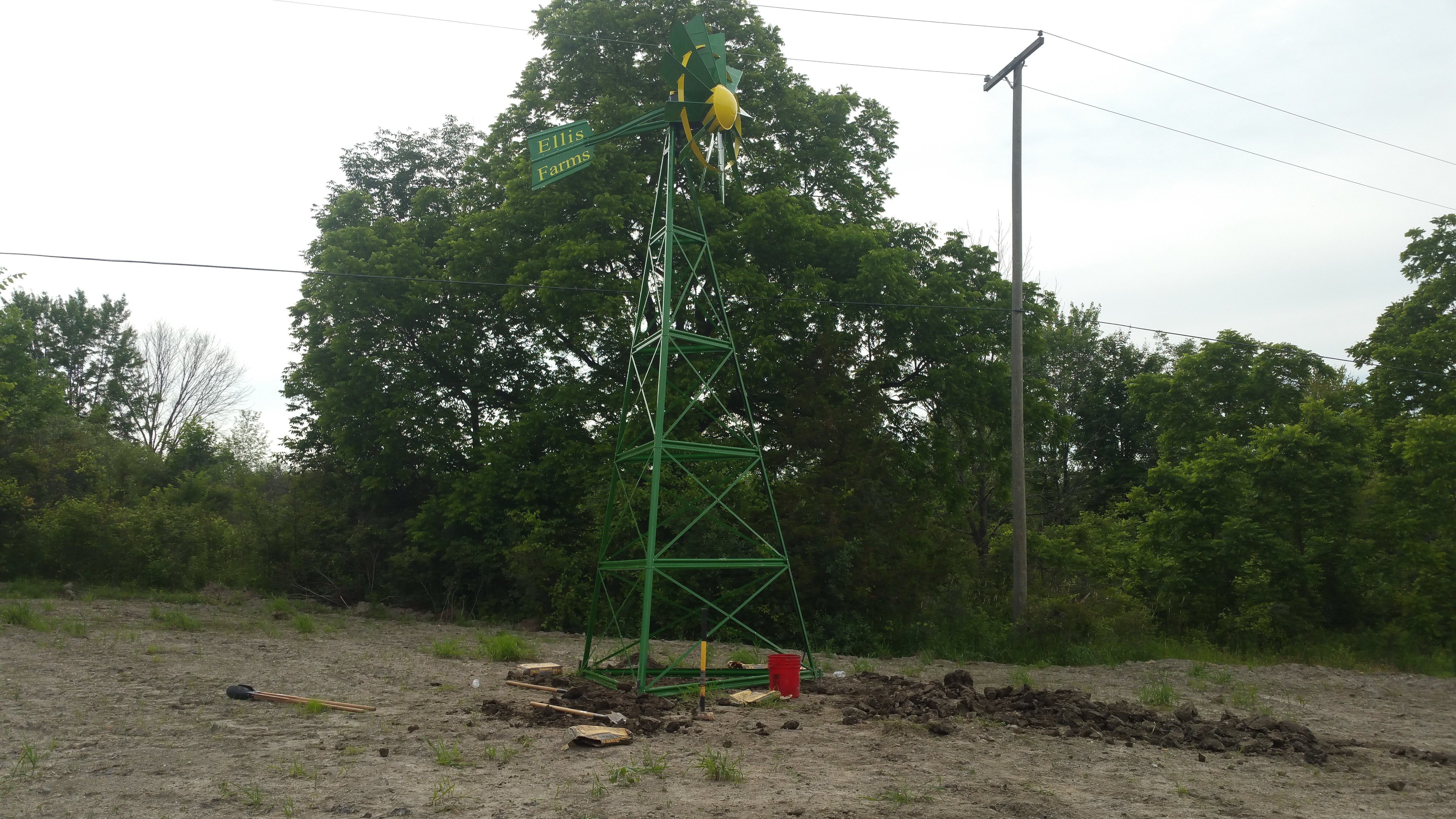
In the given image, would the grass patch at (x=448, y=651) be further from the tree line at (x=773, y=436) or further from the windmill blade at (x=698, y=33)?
the windmill blade at (x=698, y=33)

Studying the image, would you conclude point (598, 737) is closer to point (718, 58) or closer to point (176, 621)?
point (718, 58)

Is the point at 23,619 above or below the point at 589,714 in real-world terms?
below

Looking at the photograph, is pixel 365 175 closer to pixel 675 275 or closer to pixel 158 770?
pixel 675 275

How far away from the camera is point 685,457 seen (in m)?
11.0

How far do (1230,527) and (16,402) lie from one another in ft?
104

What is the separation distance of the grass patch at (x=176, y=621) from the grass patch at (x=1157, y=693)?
580 inches

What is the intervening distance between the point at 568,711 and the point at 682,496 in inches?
323

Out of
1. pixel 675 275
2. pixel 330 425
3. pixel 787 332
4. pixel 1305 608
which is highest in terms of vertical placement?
pixel 675 275

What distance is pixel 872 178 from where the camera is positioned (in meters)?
22.0

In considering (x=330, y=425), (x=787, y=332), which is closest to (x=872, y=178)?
(x=787, y=332)

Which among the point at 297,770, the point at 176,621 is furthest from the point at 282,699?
the point at 176,621

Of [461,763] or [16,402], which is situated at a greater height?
[16,402]

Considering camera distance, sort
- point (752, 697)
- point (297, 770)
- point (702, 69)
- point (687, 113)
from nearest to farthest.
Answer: point (297, 770)
point (752, 697)
point (702, 69)
point (687, 113)

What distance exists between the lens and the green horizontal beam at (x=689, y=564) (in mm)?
9078
